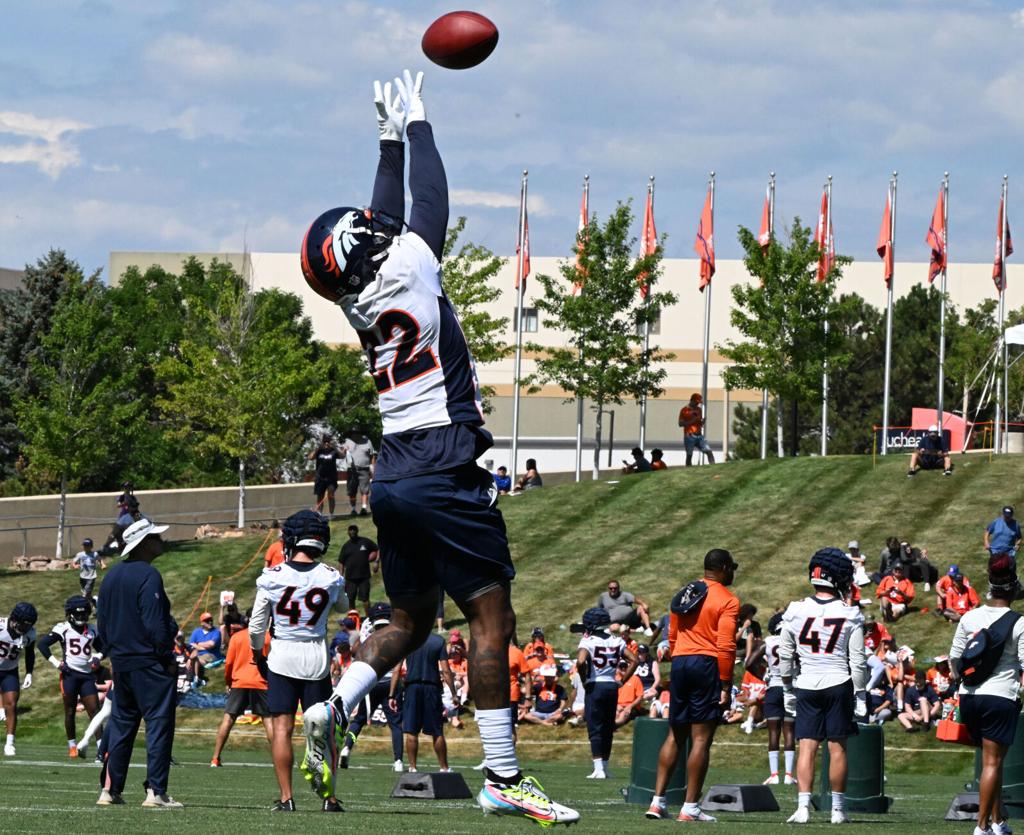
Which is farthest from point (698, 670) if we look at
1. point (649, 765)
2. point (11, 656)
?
point (11, 656)

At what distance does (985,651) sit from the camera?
443 inches

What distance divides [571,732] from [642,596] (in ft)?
27.4

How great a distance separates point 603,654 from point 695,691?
6921 millimetres

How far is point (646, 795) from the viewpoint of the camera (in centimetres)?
1434

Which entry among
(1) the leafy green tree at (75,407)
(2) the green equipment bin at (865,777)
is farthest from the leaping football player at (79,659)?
(1) the leafy green tree at (75,407)

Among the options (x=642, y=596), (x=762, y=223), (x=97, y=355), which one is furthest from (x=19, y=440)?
(x=642, y=596)

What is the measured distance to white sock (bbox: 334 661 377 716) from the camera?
6.85 metres

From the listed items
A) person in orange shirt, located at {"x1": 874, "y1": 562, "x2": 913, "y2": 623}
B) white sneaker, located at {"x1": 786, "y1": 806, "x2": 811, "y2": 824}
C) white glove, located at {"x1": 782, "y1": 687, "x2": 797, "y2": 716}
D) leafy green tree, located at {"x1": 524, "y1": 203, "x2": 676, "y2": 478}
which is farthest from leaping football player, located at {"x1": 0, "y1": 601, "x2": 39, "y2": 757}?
leafy green tree, located at {"x1": 524, "y1": 203, "x2": 676, "y2": 478}

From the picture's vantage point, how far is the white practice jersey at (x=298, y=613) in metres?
12.4

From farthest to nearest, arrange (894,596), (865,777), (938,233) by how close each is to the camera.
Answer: (938,233) → (894,596) → (865,777)

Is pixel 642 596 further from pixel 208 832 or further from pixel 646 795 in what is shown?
pixel 208 832

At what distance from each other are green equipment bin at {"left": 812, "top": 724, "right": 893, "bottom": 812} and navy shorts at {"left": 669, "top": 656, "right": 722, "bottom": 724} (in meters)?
2.50

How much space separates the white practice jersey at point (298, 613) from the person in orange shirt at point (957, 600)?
18.8 metres

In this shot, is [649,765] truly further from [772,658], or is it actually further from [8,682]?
[8,682]
